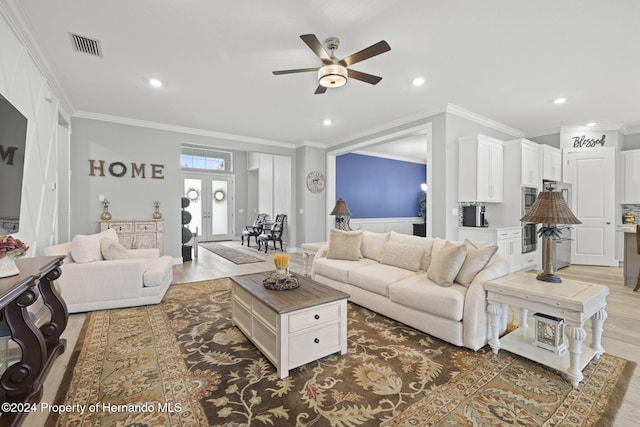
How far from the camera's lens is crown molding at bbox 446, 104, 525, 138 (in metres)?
4.77

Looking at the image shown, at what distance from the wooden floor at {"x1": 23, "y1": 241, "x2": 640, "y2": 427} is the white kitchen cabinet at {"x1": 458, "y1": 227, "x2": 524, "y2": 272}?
88 cm

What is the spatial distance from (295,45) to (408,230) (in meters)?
7.76

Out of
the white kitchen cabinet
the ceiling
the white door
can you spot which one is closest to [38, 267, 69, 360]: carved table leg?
the ceiling

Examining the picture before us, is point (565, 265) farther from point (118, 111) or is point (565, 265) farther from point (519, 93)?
point (118, 111)

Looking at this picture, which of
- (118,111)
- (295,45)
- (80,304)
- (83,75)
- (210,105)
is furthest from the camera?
(118,111)

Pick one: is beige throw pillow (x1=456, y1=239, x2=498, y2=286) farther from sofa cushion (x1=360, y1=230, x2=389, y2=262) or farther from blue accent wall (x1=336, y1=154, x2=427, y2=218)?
blue accent wall (x1=336, y1=154, x2=427, y2=218)

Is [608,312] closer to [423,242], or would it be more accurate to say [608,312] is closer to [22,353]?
[423,242]

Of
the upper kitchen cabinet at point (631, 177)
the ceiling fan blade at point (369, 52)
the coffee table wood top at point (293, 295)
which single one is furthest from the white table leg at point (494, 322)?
the upper kitchen cabinet at point (631, 177)

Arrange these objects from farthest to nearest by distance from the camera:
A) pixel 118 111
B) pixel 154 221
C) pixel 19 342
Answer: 1. pixel 154 221
2. pixel 118 111
3. pixel 19 342

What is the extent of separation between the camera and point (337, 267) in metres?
3.72

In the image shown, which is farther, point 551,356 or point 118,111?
point 118,111

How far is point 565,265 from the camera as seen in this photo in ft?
18.8

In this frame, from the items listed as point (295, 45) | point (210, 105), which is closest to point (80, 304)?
point (210, 105)

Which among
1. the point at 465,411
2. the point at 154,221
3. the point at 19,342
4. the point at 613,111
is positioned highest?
the point at 613,111
